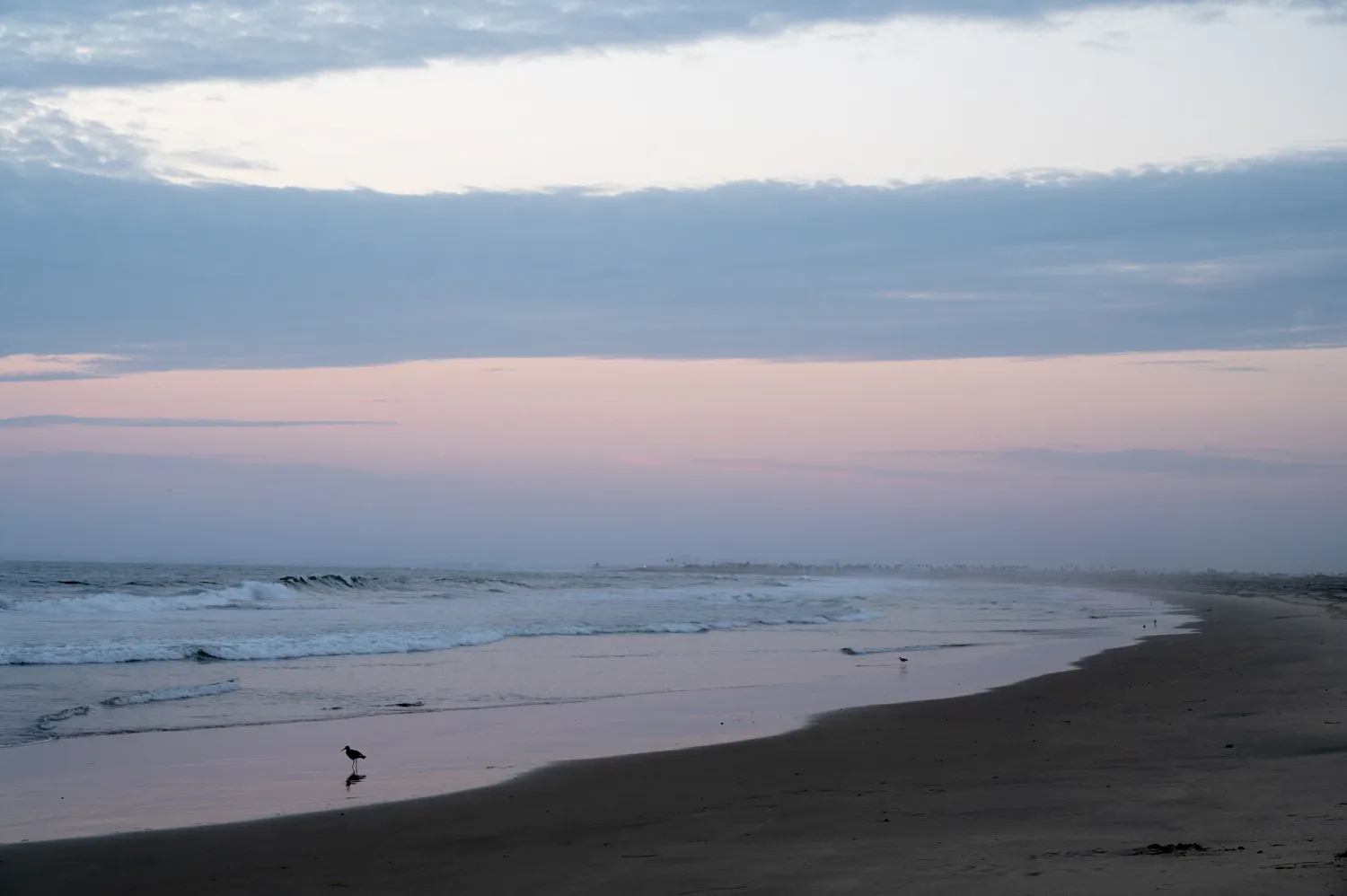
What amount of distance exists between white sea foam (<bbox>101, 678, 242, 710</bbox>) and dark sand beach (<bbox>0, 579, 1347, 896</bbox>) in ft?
25.8

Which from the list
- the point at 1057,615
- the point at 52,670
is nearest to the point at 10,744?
the point at 52,670

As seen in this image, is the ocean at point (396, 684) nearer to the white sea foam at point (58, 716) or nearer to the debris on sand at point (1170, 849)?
the white sea foam at point (58, 716)

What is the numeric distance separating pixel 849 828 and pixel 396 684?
11798 millimetres

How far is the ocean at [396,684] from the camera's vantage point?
35.8ft

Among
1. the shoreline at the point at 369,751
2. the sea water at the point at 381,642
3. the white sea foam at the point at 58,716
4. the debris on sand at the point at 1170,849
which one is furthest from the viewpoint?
the sea water at the point at 381,642

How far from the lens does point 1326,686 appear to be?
16.2 meters

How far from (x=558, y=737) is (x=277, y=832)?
195 inches

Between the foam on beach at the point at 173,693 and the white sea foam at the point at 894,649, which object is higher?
the foam on beach at the point at 173,693

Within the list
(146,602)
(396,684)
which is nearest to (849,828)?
(396,684)

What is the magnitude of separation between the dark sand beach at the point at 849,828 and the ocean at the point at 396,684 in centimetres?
108

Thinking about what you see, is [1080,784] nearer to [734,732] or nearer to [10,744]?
[734,732]

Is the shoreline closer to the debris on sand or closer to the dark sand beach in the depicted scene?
the dark sand beach

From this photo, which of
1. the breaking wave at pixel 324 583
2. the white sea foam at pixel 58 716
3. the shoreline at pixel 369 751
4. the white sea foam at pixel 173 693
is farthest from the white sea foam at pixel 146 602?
the shoreline at pixel 369 751

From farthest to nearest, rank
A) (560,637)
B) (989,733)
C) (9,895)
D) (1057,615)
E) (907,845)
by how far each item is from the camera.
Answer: (1057,615)
(560,637)
(989,733)
(907,845)
(9,895)
